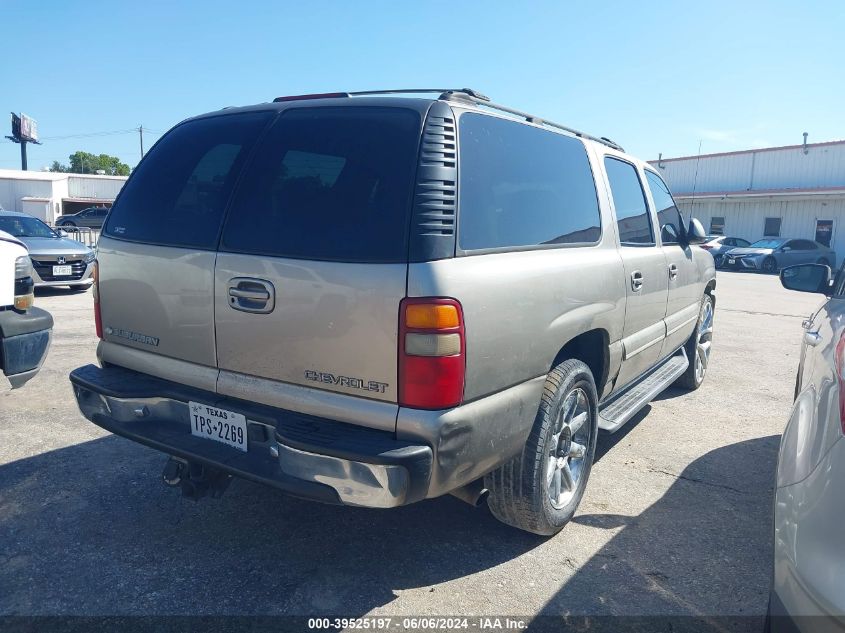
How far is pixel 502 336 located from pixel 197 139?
1835 mm

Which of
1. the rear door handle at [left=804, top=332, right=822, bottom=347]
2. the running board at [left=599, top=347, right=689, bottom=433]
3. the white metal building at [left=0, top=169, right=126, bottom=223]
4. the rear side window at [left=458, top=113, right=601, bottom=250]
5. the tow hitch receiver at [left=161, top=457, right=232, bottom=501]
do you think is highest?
the white metal building at [left=0, top=169, right=126, bottom=223]

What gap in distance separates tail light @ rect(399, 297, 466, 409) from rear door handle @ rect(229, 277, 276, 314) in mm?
576

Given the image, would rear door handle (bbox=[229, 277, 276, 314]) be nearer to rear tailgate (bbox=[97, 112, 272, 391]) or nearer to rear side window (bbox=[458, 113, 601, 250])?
rear tailgate (bbox=[97, 112, 272, 391])

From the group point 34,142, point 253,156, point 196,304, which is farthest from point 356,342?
point 34,142

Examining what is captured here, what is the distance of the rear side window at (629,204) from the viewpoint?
3951 millimetres

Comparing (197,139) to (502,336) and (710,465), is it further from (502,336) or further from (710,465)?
(710,465)

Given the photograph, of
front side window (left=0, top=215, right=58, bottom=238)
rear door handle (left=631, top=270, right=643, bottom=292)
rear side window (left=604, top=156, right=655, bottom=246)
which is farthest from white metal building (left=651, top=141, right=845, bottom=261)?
front side window (left=0, top=215, right=58, bottom=238)

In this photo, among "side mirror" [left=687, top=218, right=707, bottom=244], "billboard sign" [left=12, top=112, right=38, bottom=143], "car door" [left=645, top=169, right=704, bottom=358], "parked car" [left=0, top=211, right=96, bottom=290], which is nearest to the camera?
"car door" [left=645, top=169, right=704, bottom=358]

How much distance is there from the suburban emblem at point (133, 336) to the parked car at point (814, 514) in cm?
259

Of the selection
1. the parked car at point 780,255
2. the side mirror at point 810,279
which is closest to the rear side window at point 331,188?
the side mirror at point 810,279

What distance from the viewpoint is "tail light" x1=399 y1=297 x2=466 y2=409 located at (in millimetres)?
2285

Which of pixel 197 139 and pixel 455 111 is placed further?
pixel 197 139

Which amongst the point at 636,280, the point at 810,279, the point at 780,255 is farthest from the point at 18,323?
the point at 780,255

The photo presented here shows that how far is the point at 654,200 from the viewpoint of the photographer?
15.4 feet
